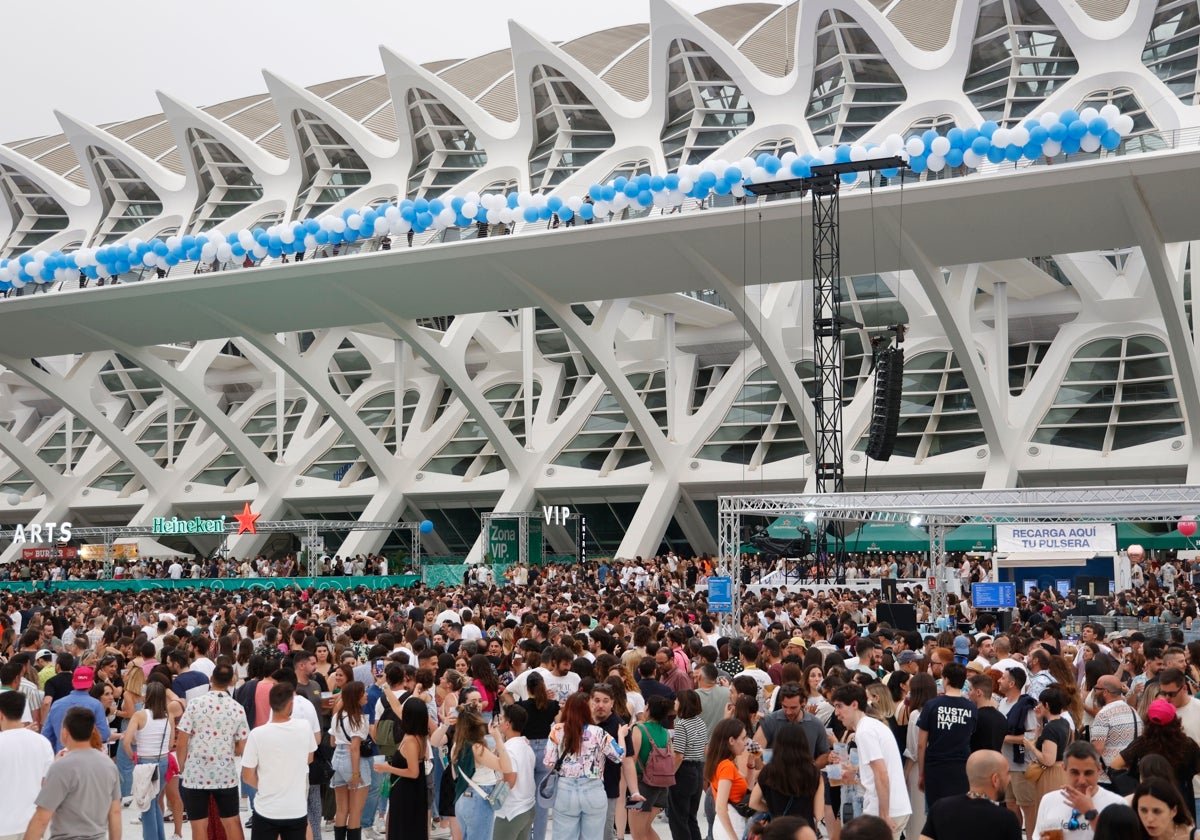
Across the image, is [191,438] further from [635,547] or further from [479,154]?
[635,547]

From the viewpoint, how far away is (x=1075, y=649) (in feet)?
45.9

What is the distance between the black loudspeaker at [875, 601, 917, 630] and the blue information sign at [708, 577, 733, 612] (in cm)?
238

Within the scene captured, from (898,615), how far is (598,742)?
37.6 ft

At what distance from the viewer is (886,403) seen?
2705 centimetres

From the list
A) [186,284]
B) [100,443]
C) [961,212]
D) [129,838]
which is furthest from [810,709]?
[100,443]

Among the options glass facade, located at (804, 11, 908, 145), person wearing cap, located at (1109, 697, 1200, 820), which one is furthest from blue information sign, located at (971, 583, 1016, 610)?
glass facade, located at (804, 11, 908, 145)

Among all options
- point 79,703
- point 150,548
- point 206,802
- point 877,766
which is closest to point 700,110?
point 150,548

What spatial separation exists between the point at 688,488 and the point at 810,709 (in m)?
30.8

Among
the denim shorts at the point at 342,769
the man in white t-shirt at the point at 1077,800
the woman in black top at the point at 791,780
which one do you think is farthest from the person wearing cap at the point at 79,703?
A: the man in white t-shirt at the point at 1077,800

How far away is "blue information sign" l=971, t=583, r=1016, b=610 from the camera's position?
21.3 m

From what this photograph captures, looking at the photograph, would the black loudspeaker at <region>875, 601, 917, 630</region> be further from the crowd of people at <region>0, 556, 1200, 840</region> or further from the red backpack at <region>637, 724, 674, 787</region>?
the red backpack at <region>637, 724, 674, 787</region>

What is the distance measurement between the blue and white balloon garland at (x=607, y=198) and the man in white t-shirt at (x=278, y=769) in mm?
21196

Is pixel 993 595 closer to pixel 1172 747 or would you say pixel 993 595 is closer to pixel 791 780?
pixel 1172 747

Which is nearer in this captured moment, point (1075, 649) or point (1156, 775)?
point (1156, 775)
